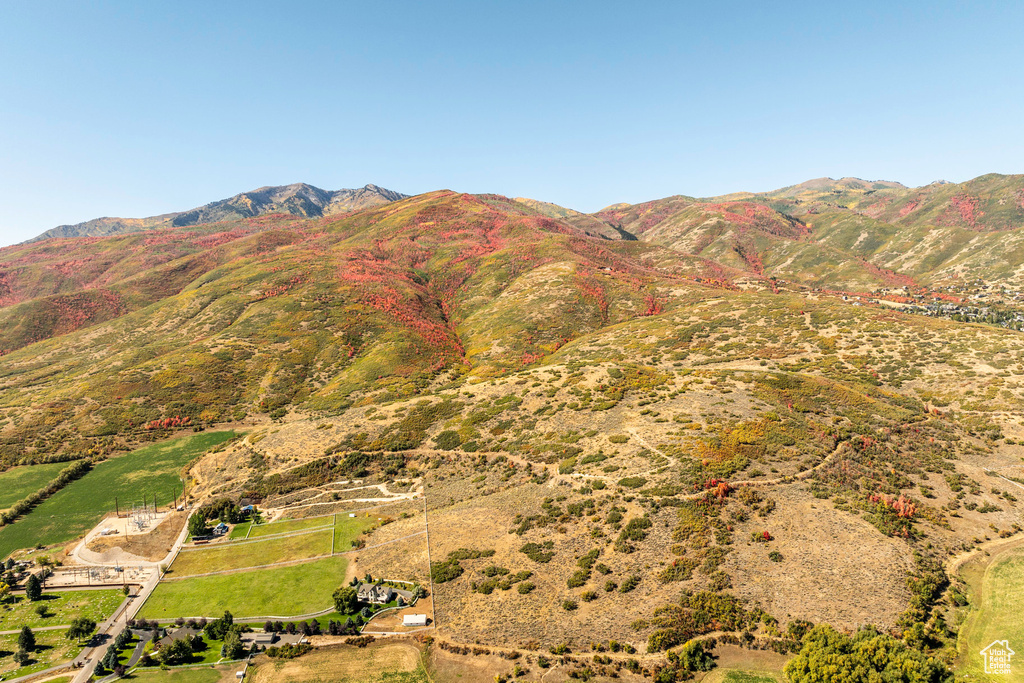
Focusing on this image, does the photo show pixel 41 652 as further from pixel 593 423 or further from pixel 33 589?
pixel 593 423

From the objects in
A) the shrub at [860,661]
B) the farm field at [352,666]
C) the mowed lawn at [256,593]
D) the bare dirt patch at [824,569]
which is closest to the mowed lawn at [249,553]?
the mowed lawn at [256,593]

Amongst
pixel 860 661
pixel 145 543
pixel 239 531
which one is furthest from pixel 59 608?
pixel 860 661

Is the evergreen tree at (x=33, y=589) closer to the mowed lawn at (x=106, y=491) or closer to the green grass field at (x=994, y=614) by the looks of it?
the mowed lawn at (x=106, y=491)

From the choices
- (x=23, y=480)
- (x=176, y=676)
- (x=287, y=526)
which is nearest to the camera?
(x=176, y=676)

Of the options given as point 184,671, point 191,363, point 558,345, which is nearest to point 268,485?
point 184,671

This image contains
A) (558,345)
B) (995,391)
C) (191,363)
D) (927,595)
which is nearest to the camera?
(927,595)

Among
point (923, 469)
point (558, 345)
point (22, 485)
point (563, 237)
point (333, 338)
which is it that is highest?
point (563, 237)

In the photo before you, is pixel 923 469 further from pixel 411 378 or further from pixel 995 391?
pixel 411 378
